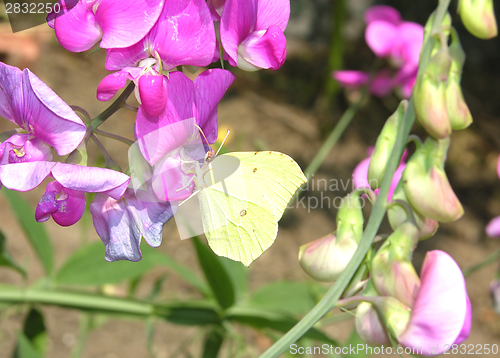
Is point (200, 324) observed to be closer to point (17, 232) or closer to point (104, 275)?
point (104, 275)

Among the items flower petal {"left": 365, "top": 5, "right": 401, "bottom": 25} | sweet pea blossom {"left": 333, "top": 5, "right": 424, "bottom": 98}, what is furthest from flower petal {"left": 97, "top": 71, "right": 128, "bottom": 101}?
flower petal {"left": 365, "top": 5, "right": 401, "bottom": 25}

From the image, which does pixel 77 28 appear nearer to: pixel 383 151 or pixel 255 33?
pixel 255 33

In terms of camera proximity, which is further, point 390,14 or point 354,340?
point 390,14

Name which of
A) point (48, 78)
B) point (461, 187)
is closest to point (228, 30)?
point (48, 78)

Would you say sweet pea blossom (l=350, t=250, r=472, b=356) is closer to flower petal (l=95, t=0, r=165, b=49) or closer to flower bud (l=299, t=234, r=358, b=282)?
flower bud (l=299, t=234, r=358, b=282)

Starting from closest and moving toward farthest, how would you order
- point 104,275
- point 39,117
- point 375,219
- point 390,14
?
point 39,117
point 375,219
point 104,275
point 390,14

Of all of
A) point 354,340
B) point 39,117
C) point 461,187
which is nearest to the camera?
point 39,117

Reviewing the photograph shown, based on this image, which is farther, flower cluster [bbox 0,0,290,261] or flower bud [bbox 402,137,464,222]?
flower bud [bbox 402,137,464,222]
